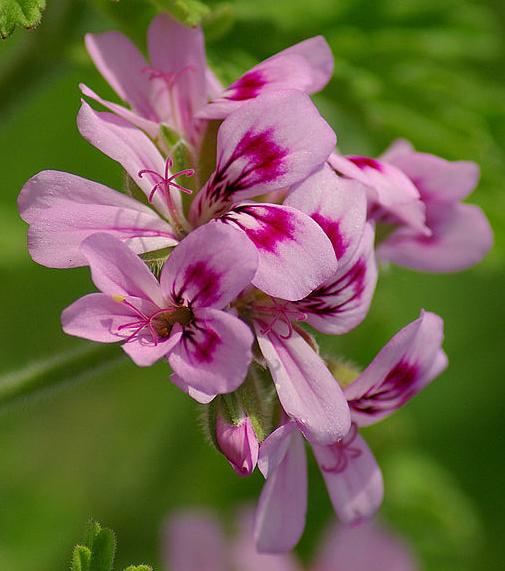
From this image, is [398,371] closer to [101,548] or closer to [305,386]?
[305,386]

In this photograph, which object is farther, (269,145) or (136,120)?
(136,120)

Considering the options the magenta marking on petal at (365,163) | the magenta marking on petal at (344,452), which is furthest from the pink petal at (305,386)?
the magenta marking on petal at (365,163)

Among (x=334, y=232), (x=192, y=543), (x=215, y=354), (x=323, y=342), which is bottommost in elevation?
(x=192, y=543)

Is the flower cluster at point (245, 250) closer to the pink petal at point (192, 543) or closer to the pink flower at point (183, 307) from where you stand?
the pink flower at point (183, 307)

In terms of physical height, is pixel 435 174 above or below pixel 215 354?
below

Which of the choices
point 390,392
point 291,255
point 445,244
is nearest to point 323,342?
point 445,244

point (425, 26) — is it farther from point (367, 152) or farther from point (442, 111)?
point (367, 152)

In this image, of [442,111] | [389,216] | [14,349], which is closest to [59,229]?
[389,216]
